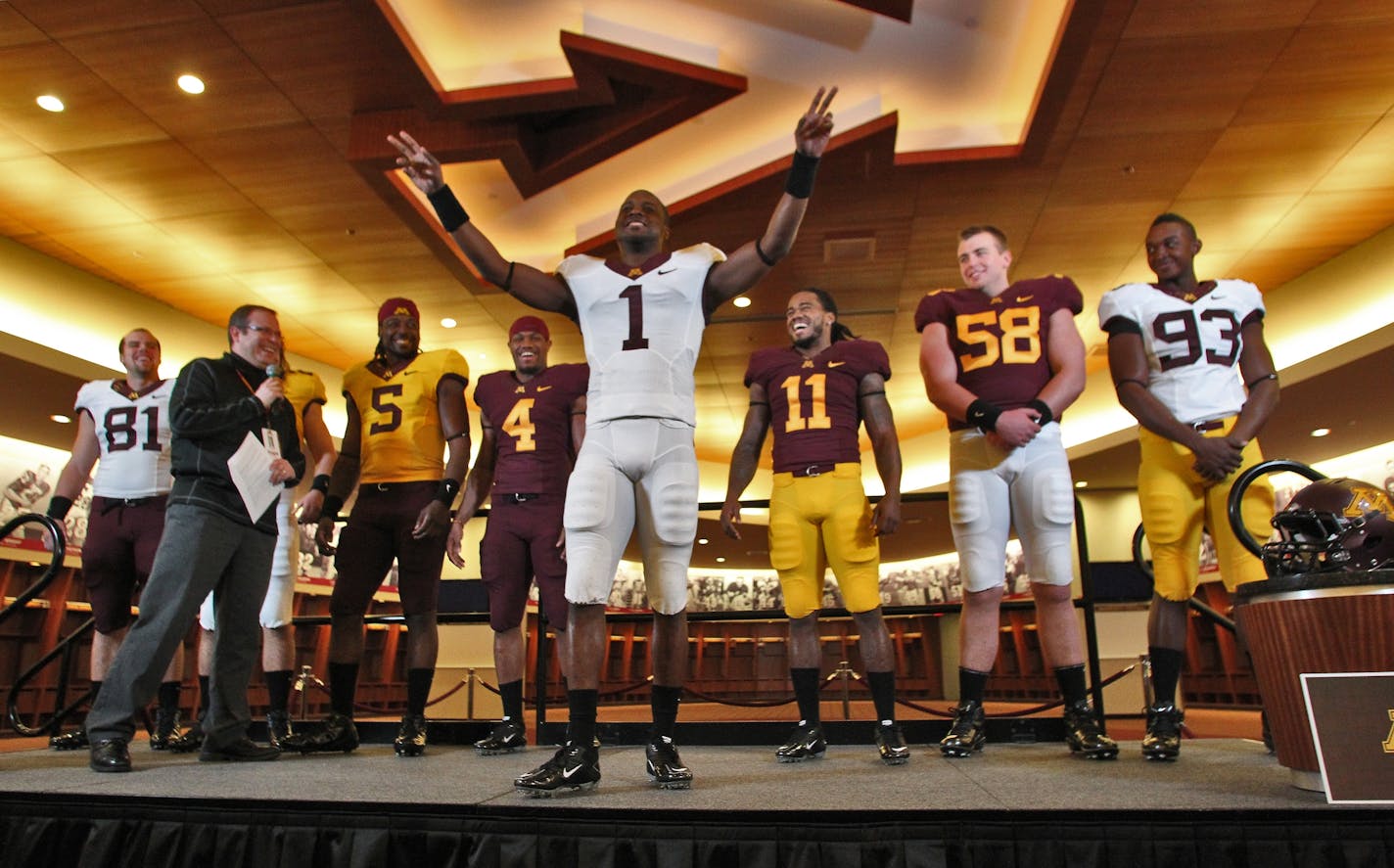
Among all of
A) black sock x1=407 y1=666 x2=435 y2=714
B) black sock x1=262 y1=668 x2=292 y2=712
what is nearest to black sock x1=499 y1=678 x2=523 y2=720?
black sock x1=407 y1=666 x2=435 y2=714

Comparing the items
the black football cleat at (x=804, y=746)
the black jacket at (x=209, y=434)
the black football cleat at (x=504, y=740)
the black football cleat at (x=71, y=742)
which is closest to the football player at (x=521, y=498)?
the black football cleat at (x=504, y=740)

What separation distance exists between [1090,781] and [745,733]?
6.45ft

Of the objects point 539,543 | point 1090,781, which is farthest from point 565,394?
point 1090,781

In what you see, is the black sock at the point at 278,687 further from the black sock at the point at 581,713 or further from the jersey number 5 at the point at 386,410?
the black sock at the point at 581,713

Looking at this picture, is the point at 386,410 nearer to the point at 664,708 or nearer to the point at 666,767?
the point at 664,708

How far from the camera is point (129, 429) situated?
417 centimetres

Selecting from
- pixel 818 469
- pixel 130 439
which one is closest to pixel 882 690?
pixel 818 469

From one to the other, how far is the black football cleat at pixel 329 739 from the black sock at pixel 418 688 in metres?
0.26

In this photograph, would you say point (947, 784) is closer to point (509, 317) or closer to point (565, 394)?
point (565, 394)

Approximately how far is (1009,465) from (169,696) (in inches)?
152

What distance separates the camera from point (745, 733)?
397cm

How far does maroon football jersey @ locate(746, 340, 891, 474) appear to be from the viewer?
128 inches

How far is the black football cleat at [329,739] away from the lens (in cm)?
352

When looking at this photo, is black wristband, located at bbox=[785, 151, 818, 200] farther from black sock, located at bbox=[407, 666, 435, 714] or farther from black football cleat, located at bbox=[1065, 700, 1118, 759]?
black sock, located at bbox=[407, 666, 435, 714]
